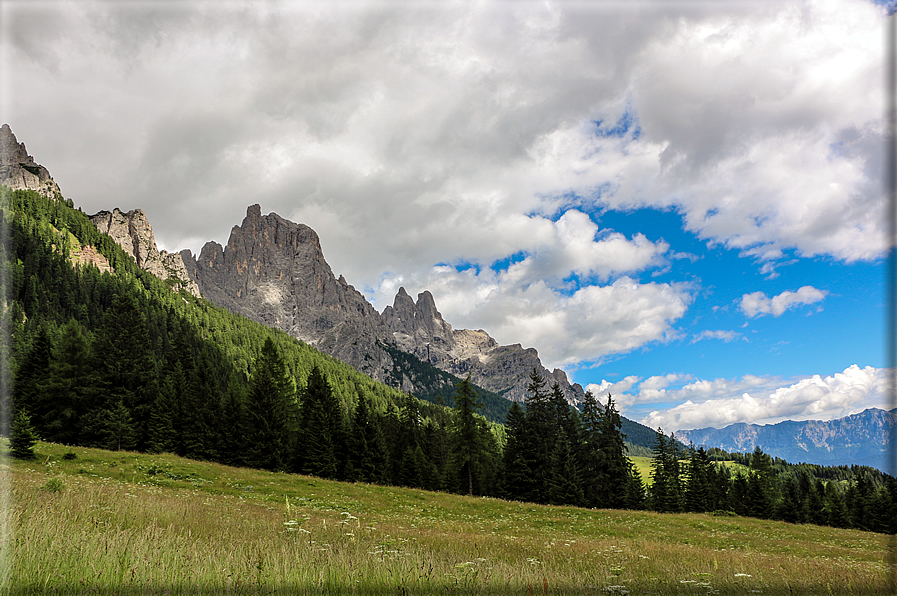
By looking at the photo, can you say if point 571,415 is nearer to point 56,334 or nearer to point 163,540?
point 163,540

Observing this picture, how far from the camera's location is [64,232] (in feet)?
583

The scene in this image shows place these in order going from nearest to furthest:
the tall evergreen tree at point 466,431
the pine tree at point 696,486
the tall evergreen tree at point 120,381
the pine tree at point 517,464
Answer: the tall evergreen tree at point 120,381 → the tall evergreen tree at point 466,431 → the pine tree at point 517,464 → the pine tree at point 696,486

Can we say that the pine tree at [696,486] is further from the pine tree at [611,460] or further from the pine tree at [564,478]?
the pine tree at [564,478]

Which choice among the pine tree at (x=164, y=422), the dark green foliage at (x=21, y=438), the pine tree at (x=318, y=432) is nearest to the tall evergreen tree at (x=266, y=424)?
the pine tree at (x=318, y=432)

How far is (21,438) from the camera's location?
22859mm

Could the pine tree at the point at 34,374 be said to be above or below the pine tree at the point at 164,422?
above

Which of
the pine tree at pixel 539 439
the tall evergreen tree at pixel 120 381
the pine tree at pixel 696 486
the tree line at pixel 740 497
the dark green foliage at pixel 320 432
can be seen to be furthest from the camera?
the pine tree at pixel 696 486

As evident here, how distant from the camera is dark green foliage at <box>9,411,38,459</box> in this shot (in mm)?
22281

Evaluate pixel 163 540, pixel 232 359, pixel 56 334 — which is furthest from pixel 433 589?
pixel 232 359

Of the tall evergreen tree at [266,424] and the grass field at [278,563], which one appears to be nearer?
the grass field at [278,563]

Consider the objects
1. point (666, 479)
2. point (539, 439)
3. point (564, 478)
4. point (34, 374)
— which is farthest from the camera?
point (666, 479)

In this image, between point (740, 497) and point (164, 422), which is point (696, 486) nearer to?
point (740, 497)

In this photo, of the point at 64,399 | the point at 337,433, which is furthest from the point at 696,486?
the point at 64,399

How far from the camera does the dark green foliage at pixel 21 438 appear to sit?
22.3m
